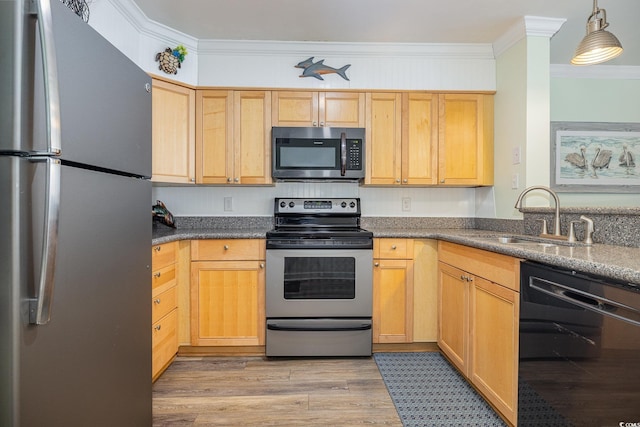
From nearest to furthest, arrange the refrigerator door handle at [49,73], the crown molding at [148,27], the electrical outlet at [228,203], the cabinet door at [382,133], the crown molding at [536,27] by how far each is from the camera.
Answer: the refrigerator door handle at [49,73] < the crown molding at [148,27] < the crown molding at [536,27] < the cabinet door at [382,133] < the electrical outlet at [228,203]

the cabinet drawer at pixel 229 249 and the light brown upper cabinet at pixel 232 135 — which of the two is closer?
the cabinet drawer at pixel 229 249

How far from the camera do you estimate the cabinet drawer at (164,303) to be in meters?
2.02

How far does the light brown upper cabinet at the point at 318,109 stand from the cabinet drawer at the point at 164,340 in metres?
1.61

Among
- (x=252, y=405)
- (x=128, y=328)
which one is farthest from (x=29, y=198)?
(x=252, y=405)

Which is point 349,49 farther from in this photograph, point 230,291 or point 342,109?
point 230,291

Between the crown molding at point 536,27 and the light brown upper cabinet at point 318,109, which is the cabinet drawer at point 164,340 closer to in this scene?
the light brown upper cabinet at point 318,109

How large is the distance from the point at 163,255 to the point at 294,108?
1.46 m

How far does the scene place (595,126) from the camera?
3129 mm

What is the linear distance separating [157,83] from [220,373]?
2036 mm

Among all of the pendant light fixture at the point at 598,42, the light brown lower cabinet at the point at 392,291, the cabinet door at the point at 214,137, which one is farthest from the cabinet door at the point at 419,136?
the cabinet door at the point at 214,137

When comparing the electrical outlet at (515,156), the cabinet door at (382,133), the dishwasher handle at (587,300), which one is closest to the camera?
the dishwasher handle at (587,300)

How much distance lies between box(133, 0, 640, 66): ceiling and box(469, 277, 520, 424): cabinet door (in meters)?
1.76

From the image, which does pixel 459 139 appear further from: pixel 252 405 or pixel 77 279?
pixel 77 279

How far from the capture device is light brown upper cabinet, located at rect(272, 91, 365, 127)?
270 centimetres
